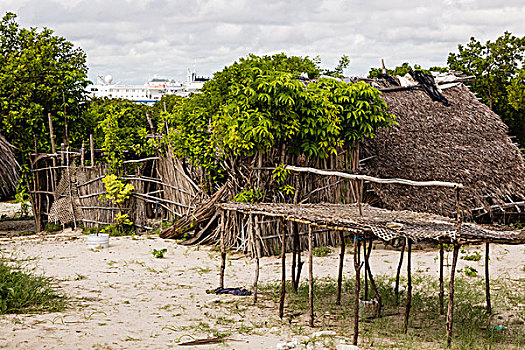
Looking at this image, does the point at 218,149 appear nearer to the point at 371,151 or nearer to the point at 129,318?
the point at 371,151

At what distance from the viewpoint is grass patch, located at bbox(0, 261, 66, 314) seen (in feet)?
19.5

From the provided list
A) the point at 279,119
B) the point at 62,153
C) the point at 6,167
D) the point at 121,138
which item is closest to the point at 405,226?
the point at 279,119

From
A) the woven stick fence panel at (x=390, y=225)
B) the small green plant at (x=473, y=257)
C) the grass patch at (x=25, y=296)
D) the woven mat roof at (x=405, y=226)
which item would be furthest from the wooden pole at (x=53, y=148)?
the small green plant at (x=473, y=257)

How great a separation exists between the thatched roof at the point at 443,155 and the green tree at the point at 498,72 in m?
5.24

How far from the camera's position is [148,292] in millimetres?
7535

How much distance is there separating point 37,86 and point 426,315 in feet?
31.9

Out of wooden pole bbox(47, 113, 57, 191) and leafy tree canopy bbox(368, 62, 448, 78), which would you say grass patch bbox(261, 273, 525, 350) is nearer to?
wooden pole bbox(47, 113, 57, 191)

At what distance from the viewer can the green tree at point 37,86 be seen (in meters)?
12.7

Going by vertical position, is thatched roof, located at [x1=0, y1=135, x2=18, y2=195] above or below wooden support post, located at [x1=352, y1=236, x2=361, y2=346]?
above

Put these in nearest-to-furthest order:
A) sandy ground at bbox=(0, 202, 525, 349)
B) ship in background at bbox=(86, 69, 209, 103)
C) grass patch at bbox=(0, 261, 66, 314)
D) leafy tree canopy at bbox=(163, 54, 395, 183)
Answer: sandy ground at bbox=(0, 202, 525, 349)
grass patch at bbox=(0, 261, 66, 314)
leafy tree canopy at bbox=(163, 54, 395, 183)
ship in background at bbox=(86, 69, 209, 103)

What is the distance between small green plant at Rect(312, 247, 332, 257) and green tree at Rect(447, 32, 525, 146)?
9.68 meters

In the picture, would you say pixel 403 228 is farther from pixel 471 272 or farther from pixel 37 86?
pixel 37 86

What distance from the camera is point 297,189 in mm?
9625

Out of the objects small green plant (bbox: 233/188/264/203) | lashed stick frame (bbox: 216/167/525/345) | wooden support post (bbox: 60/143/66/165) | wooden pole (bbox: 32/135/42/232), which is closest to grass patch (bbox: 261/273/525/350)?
lashed stick frame (bbox: 216/167/525/345)
